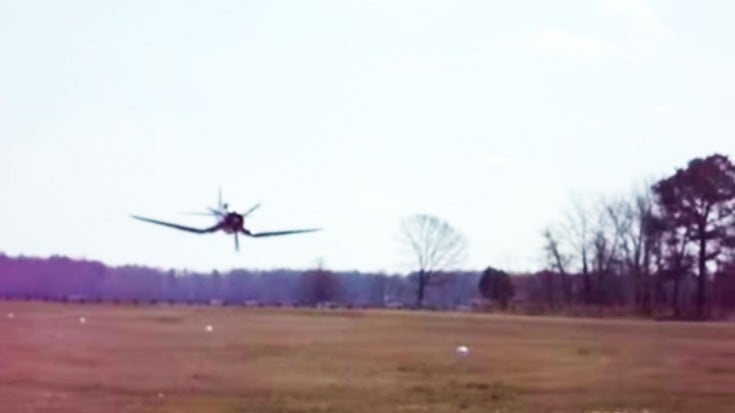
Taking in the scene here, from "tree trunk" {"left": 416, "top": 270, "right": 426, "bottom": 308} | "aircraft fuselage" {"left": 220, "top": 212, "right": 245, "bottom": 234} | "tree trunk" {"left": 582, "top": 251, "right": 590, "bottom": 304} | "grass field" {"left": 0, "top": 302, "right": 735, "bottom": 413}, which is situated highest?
"tree trunk" {"left": 582, "top": 251, "right": 590, "bottom": 304}

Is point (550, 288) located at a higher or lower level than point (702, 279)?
lower

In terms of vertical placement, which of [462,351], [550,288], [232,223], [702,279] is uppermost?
[702,279]

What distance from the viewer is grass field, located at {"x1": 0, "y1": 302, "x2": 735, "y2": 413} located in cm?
2414

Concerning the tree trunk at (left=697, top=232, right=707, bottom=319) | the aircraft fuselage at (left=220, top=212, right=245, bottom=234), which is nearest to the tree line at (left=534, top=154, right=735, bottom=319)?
the tree trunk at (left=697, top=232, right=707, bottom=319)

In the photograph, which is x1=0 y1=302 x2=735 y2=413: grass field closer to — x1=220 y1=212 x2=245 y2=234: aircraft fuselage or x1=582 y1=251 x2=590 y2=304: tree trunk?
x1=582 y1=251 x2=590 y2=304: tree trunk

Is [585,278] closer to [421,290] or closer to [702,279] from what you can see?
[702,279]

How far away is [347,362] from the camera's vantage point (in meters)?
32.0

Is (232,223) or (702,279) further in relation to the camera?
(702,279)

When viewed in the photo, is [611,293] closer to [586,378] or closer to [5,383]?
[586,378]

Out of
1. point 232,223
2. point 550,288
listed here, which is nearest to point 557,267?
point 550,288

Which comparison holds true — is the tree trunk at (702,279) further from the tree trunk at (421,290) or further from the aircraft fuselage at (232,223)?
the aircraft fuselage at (232,223)

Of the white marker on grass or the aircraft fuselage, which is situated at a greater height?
the aircraft fuselage

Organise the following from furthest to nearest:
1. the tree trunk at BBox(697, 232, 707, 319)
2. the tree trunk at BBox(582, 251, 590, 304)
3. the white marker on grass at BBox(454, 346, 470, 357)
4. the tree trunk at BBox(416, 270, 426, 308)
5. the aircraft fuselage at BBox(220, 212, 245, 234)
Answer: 1. the tree trunk at BBox(582, 251, 590, 304)
2. the tree trunk at BBox(697, 232, 707, 319)
3. the tree trunk at BBox(416, 270, 426, 308)
4. the white marker on grass at BBox(454, 346, 470, 357)
5. the aircraft fuselage at BBox(220, 212, 245, 234)

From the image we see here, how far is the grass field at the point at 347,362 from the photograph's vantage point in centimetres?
2414
